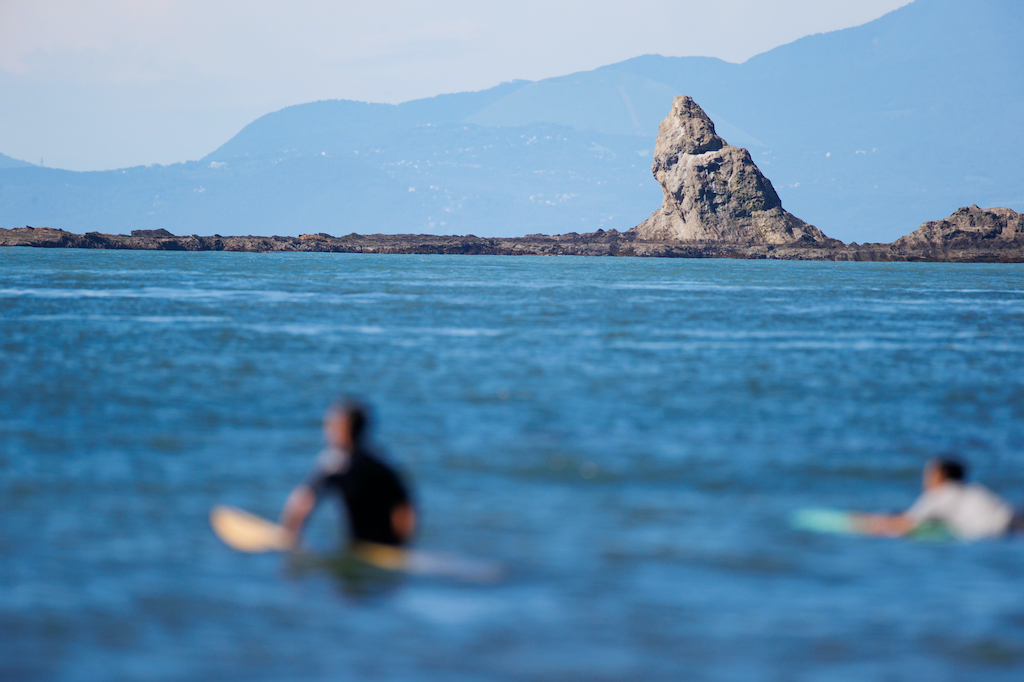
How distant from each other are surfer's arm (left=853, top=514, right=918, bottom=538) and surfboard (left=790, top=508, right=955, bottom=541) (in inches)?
2.0

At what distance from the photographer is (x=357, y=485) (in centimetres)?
1187

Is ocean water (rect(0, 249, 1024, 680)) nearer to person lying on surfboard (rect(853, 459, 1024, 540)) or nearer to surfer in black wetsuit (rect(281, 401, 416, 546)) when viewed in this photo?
person lying on surfboard (rect(853, 459, 1024, 540))

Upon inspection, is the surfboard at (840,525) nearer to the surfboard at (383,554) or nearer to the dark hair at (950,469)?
the dark hair at (950,469)

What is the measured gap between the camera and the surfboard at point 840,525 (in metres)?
14.0

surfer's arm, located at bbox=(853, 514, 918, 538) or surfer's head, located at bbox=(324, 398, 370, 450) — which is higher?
surfer's head, located at bbox=(324, 398, 370, 450)

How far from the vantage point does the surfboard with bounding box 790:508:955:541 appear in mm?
13984

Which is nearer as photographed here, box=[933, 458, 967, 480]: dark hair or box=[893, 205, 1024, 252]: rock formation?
box=[933, 458, 967, 480]: dark hair

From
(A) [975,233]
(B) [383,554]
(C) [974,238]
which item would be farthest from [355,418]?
(A) [975,233]

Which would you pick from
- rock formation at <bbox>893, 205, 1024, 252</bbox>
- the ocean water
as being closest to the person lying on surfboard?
the ocean water

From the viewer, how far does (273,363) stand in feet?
105

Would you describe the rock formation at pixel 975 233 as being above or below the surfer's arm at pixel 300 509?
above

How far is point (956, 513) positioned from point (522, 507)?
550 centimetres

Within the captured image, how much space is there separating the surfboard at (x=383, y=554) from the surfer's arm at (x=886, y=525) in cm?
499

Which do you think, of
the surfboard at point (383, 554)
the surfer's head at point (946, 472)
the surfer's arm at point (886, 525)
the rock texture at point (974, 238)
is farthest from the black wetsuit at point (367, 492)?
the rock texture at point (974, 238)
